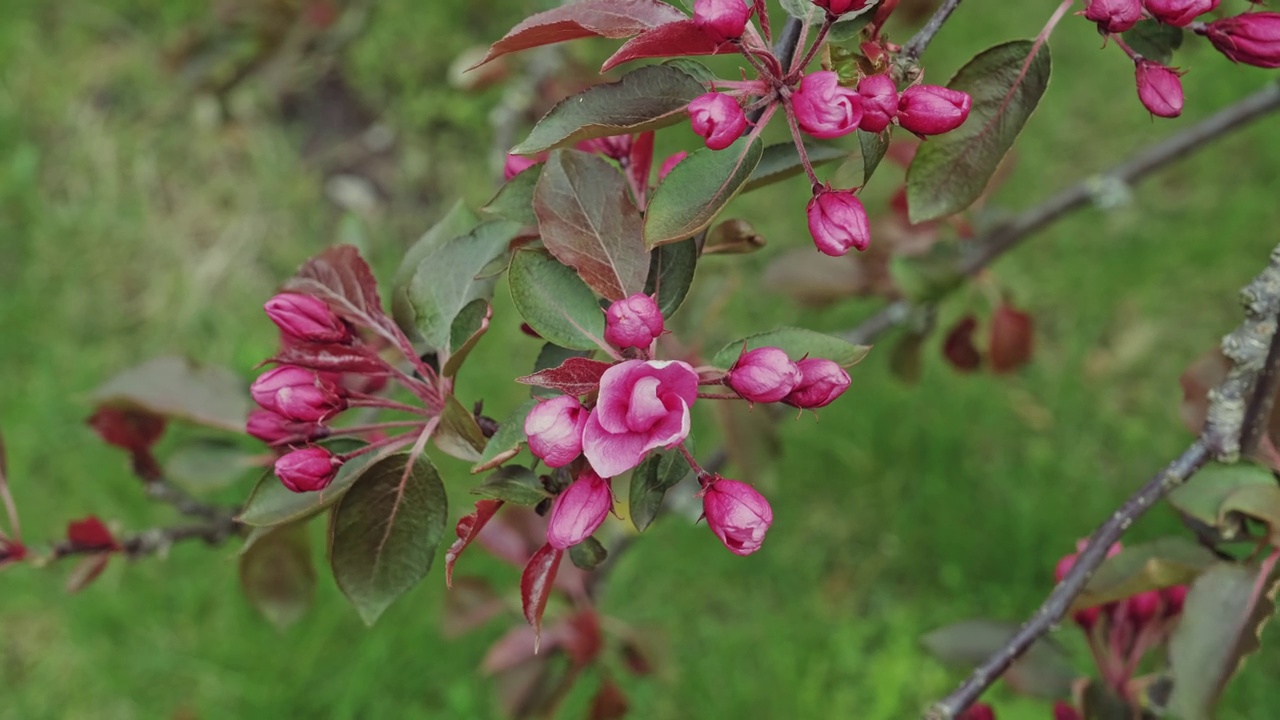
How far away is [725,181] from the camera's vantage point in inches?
31.9

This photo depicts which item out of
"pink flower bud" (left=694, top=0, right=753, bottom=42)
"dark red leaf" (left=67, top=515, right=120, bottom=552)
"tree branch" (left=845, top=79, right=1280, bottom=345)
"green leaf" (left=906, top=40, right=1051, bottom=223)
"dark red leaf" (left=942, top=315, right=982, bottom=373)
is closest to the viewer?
"pink flower bud" (left=694, top=0, right=753, bottom=42)

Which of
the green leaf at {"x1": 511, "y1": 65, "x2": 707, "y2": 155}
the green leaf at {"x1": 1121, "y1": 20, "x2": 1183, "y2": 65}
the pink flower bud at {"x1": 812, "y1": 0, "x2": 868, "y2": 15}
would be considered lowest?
the green leaf at {"x1": 1121, "y1": 20, "x2": 1183, "y2": 65}

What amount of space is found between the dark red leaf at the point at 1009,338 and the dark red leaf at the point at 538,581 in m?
1.39

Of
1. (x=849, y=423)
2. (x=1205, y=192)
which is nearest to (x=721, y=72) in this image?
(x=849, y=423)

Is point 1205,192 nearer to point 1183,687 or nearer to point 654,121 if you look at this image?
point 1183,687

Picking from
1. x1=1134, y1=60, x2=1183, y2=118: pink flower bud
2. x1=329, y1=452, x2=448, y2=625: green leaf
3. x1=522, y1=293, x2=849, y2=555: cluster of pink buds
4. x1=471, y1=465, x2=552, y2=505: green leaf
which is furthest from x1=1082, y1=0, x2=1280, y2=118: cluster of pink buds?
x1=329, y1=452, x2=448, y2=625: green leaf

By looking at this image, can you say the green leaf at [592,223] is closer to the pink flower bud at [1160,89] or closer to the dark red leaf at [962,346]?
the pink flower bud at [1160,89]

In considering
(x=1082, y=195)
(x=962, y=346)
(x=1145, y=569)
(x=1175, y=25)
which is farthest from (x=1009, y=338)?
(x=1175, y=25)

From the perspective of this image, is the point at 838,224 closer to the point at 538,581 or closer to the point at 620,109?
the point at 620,109

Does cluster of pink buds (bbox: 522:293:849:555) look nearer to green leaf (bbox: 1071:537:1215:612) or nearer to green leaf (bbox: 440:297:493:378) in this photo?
green leaf (bbox: 440:297:493:378)

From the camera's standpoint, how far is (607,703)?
1.98m

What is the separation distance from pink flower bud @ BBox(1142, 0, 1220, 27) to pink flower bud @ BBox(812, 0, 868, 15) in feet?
0.83

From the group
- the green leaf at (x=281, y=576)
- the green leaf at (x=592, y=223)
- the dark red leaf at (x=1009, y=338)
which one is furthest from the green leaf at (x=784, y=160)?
the dark red leaf at (x=1009, y=338)

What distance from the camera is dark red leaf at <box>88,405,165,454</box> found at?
147 centimetres
